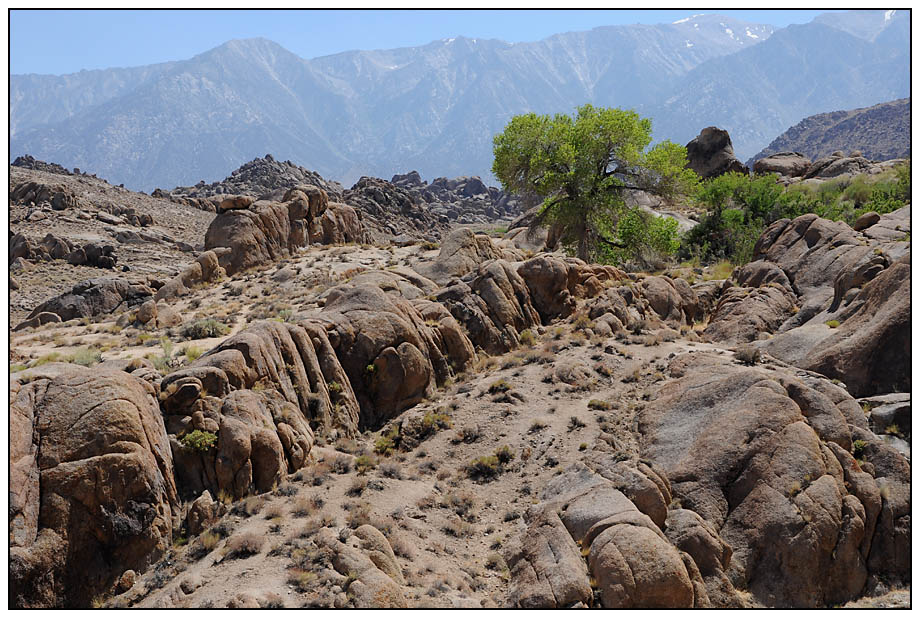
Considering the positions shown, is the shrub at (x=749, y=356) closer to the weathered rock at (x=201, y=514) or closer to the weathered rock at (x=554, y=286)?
the weathered rock at (x=554, y=286)

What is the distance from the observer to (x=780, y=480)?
1490cm

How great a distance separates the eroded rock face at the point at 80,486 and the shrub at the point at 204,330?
465 inches

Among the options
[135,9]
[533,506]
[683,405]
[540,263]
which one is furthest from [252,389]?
[540,263]

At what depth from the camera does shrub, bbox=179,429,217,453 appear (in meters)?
15.0

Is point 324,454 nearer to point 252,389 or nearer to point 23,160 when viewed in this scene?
point 252,389

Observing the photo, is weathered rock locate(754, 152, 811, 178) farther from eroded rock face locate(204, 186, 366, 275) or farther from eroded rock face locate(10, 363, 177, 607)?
eroded rock face locate(10, 363, 177, 607)

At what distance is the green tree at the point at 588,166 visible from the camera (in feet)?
129

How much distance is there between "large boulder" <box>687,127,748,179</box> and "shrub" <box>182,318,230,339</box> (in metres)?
65.8

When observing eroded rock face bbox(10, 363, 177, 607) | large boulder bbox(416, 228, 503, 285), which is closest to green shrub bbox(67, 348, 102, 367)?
eroded rock face bbox(10, 363, 177, 607)

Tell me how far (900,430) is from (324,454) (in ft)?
49.7

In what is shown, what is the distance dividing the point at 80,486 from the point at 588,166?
1323 inches

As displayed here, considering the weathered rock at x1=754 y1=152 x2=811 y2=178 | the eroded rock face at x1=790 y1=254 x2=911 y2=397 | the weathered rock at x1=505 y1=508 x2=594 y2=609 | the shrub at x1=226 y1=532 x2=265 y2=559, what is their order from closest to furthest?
the weathered rock at x1=505 y1=508 x2=594 y2=609 < the shrub at x1=226 y1=532 x2=265 y2=559 < the eroded rock face at x1=790 y1=254 x2=911 y2=397 < the weathered rock at x1=754 y1=152 x2=811 y2=178

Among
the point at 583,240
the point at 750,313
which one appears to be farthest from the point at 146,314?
the point at 750,313

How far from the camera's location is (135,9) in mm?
14375
